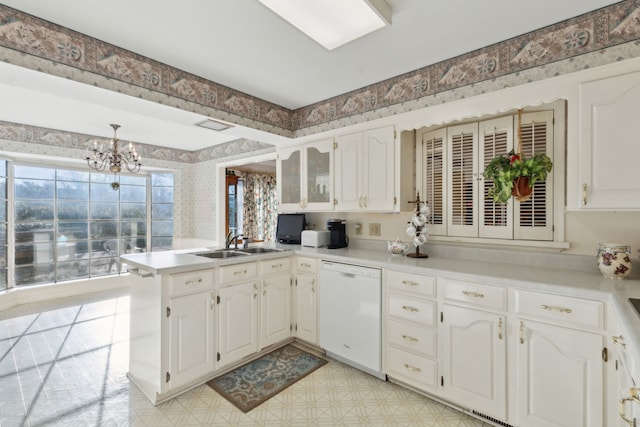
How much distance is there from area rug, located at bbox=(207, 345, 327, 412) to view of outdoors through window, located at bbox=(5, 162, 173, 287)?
410 cm

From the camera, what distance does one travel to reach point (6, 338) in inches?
120

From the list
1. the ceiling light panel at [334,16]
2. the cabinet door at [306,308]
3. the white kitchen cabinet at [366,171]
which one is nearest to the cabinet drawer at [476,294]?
the white kitchen cabinet at [366,171]

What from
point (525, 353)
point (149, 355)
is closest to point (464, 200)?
point (525, 353)

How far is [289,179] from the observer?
3479 mm

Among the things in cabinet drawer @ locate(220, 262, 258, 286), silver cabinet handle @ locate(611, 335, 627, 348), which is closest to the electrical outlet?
cabinet drawer @ locate(220, 262, 258, 286)

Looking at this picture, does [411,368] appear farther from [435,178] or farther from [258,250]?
[258,250]

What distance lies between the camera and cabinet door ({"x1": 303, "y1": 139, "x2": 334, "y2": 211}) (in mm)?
3043

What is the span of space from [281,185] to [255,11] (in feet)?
6.33

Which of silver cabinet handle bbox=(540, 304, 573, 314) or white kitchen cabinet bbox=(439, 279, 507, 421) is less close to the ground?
silver cabinet handle bbox=(540, 304, 573, 314)

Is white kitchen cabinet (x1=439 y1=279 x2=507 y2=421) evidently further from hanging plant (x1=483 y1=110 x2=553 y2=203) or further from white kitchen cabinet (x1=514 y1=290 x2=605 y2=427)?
hanging plant (x1=483 y1=110 x2=553 y2=203)

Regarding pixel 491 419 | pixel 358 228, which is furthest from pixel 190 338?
pixel 491 419

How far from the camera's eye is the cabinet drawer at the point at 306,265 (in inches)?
109

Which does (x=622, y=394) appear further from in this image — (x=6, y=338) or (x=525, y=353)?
(x=6, y=338)

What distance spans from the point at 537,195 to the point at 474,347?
121cm
